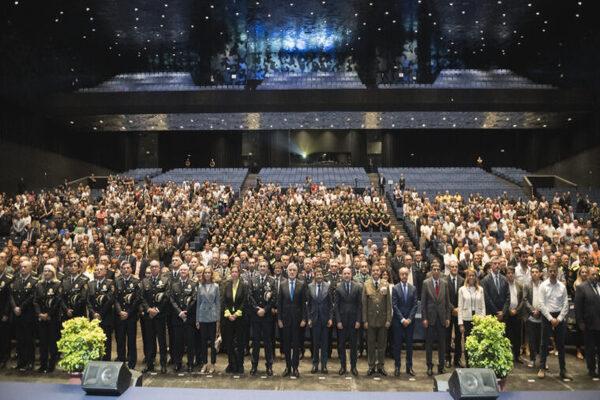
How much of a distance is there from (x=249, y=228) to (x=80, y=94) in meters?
14.8

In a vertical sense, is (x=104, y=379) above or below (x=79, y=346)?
below

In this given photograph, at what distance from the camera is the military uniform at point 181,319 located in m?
6.93

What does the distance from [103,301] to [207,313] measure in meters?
1.46

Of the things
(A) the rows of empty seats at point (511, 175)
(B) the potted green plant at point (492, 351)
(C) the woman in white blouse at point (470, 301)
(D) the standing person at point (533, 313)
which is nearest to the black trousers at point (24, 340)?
(B) the potted green plant at point (492, 351)

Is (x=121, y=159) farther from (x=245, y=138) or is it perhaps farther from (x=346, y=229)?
(x=346, y=229)

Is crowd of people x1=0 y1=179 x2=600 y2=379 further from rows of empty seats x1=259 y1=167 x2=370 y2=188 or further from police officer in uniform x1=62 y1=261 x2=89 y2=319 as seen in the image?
rows of empty seats x1=259 y1=167 x2=370 y2=188

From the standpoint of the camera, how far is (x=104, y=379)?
4.78 metres

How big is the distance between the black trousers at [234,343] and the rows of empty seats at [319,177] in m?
15.0

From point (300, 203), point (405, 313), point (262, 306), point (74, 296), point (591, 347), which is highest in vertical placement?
point (300, 203)

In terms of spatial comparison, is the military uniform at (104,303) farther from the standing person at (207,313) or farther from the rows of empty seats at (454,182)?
the rows of empty seats at (454,182)

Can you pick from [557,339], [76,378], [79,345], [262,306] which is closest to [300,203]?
[262,306]

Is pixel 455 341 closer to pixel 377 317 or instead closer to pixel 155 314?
pixel 377 317

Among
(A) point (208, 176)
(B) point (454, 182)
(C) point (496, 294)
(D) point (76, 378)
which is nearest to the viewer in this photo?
(D) point (76, 378)

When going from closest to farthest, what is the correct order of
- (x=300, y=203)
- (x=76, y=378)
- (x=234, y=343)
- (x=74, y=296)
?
1. (x=76, y=378)
2. (x=234, y=343)
3. (x=74, y=296)
4. (x=300, y=203)
